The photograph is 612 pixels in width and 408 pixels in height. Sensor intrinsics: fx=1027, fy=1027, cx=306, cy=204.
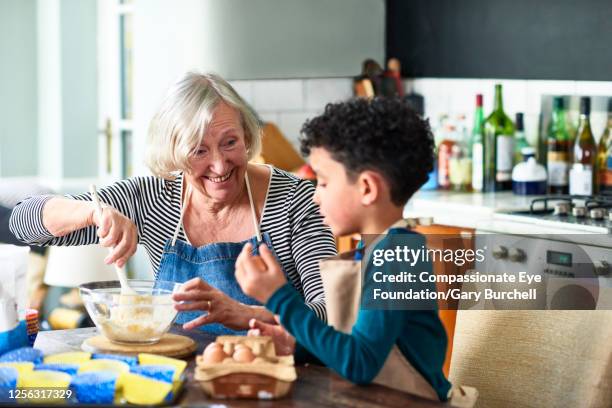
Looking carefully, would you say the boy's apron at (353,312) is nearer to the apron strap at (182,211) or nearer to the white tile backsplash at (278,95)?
the apron strap at (182,211)

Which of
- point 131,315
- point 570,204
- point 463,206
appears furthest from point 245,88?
point 131,315

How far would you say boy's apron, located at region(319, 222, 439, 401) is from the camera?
1.88m

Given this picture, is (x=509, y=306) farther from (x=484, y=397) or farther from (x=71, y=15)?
(x=71, y=15)

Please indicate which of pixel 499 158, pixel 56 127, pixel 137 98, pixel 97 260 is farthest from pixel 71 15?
pixel 499 158

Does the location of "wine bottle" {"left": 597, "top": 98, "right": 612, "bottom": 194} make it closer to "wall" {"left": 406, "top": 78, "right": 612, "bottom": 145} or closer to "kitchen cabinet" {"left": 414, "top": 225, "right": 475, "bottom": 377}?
"wall" {"left": 406, "top": 78, "right": 612, "bottom": 145}

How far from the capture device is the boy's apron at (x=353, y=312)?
188 centimetres

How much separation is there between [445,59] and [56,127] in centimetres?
315

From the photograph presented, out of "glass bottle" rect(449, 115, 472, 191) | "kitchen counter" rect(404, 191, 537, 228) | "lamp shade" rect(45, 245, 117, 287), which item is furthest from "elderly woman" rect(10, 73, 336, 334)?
"glass bottle" rect(449, 115, 472, 191)

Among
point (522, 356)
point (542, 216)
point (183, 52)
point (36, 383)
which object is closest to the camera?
point (36, 383)

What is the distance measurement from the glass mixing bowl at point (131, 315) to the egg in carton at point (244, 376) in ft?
1.06

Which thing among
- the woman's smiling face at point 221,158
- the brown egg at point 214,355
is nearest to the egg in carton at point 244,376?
the brown egg at point 214,355

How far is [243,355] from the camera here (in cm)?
184

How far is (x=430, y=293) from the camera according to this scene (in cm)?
192

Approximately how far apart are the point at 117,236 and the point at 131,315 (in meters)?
0.26
